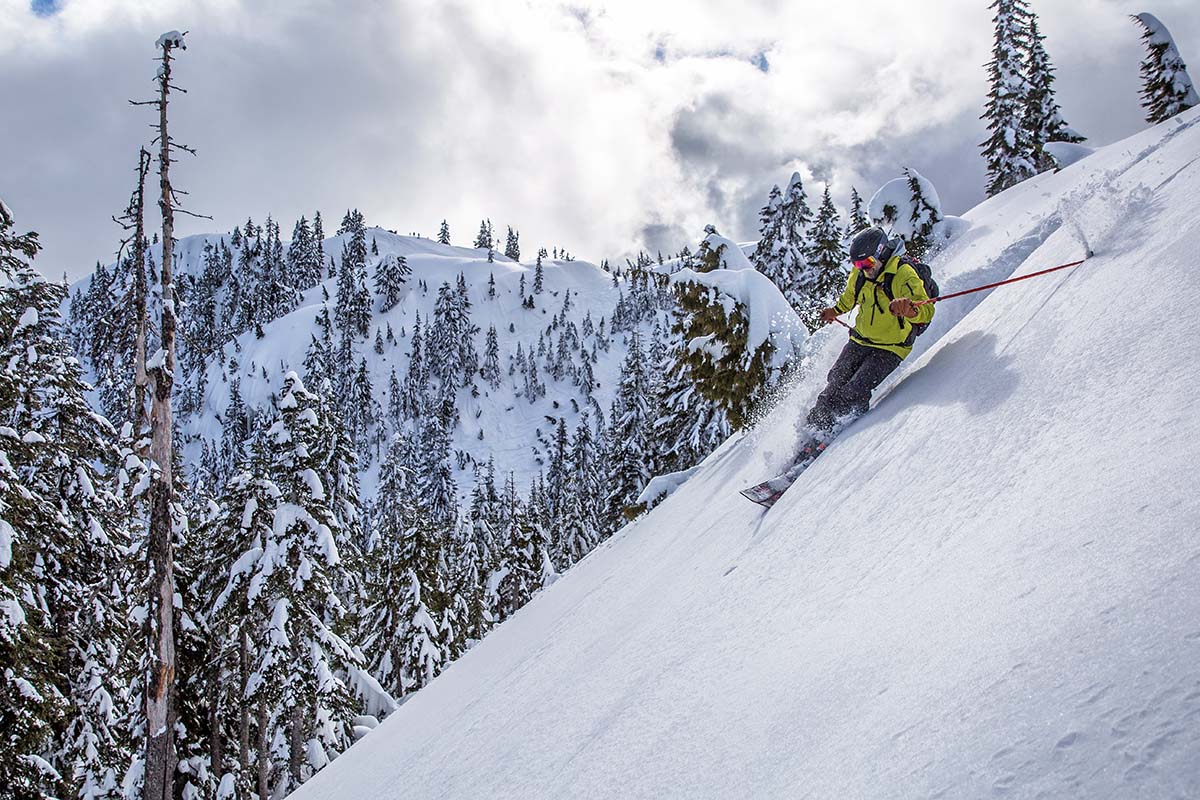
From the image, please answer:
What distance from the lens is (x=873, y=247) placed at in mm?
6172

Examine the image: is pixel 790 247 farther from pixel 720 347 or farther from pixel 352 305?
pixel 352 305

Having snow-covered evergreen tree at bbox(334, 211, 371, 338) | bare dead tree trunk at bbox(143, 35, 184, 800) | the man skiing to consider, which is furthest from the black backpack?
snow-covered evergreen tree at bbox(334, 211, 371, 338)

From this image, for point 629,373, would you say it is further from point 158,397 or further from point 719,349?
point 158,397

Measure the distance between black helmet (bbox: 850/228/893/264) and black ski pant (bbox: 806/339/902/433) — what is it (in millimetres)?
863

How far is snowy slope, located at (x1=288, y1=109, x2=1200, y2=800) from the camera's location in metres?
1.42

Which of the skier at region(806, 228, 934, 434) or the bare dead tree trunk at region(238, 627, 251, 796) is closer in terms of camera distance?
the skier at region(806, 228, 934, 434)

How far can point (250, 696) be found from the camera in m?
15.2

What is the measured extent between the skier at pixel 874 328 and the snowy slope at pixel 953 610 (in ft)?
1.13

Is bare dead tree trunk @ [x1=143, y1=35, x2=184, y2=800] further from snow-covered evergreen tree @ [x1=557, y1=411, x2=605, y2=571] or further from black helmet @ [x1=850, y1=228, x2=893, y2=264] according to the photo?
snow-covered evergreen tree @ [x1=557, y1=411, x2=605, y2=571]

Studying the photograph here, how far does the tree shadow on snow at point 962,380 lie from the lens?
3.67m

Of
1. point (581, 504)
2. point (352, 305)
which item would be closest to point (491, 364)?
point (352, 305)

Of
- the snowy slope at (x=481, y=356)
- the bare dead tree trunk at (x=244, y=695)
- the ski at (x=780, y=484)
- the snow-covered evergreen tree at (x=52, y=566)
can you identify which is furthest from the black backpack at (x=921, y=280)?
the snowy slope at (x=481, y=356)

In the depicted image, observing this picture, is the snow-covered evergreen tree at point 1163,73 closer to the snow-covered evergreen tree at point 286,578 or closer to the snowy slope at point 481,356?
the snow-covered evergreen tree at point 286,578

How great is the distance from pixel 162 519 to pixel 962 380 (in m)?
11.3
